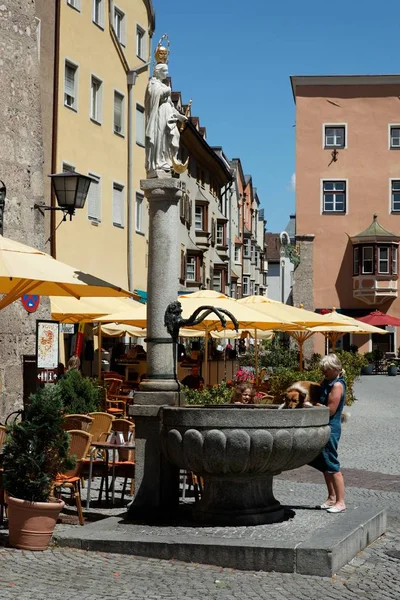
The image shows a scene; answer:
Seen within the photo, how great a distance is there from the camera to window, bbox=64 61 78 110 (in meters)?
30.6

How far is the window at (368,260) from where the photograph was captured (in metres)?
55.9

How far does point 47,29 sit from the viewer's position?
29.2 meters

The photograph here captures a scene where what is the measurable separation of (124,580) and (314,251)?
49.6 m

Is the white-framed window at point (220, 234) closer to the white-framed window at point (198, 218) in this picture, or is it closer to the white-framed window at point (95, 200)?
the white-framed window at point (198, 218)

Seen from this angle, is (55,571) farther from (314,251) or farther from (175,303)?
(314,251)

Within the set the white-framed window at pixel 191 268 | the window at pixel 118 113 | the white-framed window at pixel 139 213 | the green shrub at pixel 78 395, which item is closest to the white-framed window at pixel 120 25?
the window at pixel 118 113

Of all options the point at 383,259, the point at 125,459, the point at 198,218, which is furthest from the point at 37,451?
the point at 198,218

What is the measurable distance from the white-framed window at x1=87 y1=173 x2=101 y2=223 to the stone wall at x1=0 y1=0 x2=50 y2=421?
14.5 m

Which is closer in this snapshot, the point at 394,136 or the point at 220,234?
the point at 394,136

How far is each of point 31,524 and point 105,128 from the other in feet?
86.1

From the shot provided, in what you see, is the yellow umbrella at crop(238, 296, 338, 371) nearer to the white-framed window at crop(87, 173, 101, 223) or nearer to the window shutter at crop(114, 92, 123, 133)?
the white-framed window at crop(87, 173, 101, 223)

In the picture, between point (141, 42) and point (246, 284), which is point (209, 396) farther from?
point (246, 284)

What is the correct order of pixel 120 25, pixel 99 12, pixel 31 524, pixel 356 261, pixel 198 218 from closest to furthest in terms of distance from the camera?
pixel 31 524, pixel 99 12, pixel 120 25, pixel 356 261, pixel 198 218

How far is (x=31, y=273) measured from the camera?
33.0 ft
